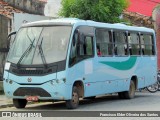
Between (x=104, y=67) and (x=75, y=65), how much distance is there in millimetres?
2583

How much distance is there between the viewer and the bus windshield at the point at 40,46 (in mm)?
16391

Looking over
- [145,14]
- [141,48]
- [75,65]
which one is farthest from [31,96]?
[145,14]

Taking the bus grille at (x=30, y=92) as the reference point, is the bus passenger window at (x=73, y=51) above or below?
above

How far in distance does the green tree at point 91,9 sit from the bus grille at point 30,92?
31.3ft

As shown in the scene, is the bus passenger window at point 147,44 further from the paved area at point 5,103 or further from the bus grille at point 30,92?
the bus grille at point 30,92

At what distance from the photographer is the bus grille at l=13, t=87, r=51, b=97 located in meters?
16.1

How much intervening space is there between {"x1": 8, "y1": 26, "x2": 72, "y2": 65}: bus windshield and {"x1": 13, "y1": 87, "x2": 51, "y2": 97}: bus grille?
0.83 m

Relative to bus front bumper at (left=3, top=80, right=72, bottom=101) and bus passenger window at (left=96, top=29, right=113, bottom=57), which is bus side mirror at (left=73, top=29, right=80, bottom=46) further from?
bus passenger window at (left=96, top=29, right=113, bottom=57)

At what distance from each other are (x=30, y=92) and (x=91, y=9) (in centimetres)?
972

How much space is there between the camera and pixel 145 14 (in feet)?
132

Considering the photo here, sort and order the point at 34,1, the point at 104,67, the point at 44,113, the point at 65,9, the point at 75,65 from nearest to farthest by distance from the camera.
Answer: the point at 44,113 < the point at 75,65 < the point at 104,67 < the point at 65,9 < the point at 34,1

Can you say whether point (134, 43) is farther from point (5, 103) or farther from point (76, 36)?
point (5, 103)

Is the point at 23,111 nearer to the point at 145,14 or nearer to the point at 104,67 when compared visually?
the point at 104,67

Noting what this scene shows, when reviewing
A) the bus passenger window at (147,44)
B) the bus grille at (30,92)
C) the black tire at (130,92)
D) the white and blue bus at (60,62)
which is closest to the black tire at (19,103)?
the white and blue bus at (60,62)
